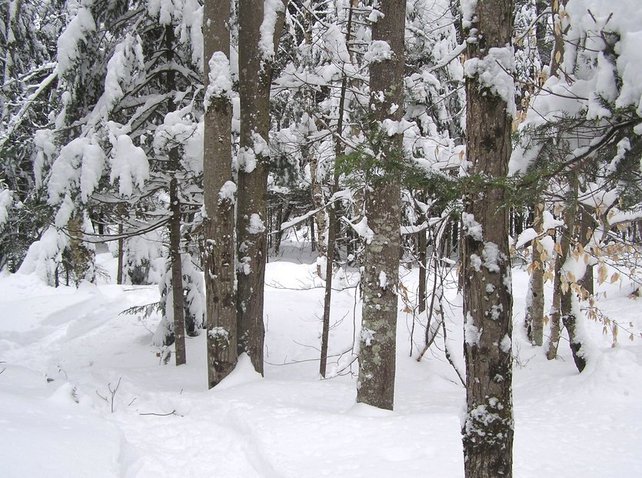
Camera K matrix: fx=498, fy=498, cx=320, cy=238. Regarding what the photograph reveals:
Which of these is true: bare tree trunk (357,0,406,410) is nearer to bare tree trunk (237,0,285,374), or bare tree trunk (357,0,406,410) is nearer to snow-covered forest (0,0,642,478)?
snow-covered forest (0,0,642,478)

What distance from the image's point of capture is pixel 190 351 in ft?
32.0

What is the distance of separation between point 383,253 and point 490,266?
303 centimetres

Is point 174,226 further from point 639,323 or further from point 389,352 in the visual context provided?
point 639,323

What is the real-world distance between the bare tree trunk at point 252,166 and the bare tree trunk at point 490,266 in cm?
446

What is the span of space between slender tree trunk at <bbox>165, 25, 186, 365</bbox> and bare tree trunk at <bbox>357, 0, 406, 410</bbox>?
3855mm

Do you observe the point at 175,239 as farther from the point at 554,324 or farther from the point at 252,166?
the point at 554,324

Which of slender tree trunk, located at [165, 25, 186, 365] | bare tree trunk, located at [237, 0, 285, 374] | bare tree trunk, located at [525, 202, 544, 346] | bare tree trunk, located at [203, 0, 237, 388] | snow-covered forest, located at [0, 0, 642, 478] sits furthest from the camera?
bare tree trunk, located at [525, 202, 544, 346]

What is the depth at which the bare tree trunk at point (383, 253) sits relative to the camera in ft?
18.5

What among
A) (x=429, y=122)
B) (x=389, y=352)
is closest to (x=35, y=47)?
(x=429, y=122)

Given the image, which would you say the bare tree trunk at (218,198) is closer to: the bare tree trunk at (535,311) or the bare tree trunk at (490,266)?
the bare tree trunk at (490,266)

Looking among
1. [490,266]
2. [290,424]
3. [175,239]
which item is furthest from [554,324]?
[490,266]

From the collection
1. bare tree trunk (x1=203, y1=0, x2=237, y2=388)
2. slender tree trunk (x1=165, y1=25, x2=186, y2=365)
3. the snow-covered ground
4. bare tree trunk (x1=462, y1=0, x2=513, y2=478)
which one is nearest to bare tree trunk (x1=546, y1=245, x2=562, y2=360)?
the snow-covered ground

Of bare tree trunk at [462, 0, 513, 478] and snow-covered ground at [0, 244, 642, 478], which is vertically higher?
bare tree trunk at [462, 0, 513, 478]

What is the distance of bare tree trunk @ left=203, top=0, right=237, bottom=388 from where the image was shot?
6340mm
